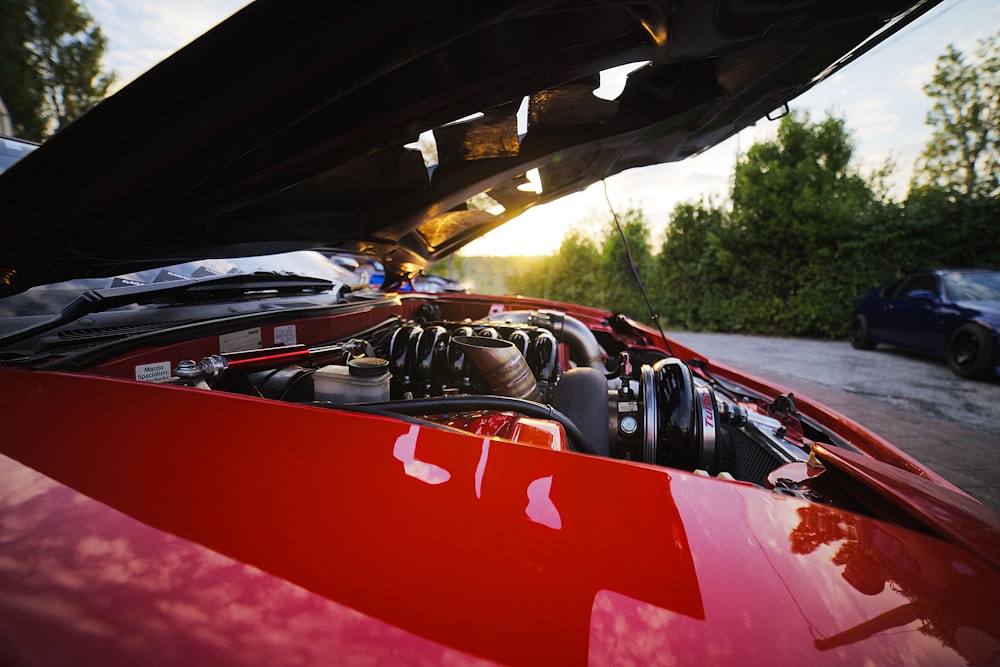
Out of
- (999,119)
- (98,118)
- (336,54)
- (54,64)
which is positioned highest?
(54,64)

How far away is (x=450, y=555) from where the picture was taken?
48 centimetres

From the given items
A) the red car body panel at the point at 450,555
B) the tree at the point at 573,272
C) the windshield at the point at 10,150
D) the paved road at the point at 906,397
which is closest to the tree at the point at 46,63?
the tree at the point at 573,272

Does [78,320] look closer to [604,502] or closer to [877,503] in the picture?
[604,502]

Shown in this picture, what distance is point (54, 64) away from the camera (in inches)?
554

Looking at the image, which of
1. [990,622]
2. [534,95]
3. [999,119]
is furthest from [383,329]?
[999,119]

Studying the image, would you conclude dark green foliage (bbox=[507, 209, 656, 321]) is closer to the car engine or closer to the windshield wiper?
the car engine

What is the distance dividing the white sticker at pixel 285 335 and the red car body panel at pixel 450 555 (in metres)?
0.81

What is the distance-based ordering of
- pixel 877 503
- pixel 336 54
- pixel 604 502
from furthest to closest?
1. pixel 336 54
2. pixel 877 503
3. pixel 604 502

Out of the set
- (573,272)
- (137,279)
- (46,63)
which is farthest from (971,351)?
(46,63)

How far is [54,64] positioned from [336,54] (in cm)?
2162

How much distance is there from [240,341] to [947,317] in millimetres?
8103

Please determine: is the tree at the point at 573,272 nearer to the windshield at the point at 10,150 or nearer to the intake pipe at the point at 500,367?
the intake pipe at the point at 500,367

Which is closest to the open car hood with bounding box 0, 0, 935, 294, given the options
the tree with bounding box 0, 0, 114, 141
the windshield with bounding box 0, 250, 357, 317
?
the windshield with bounding box 0, 250, 357, 317

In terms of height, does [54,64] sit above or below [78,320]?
above
